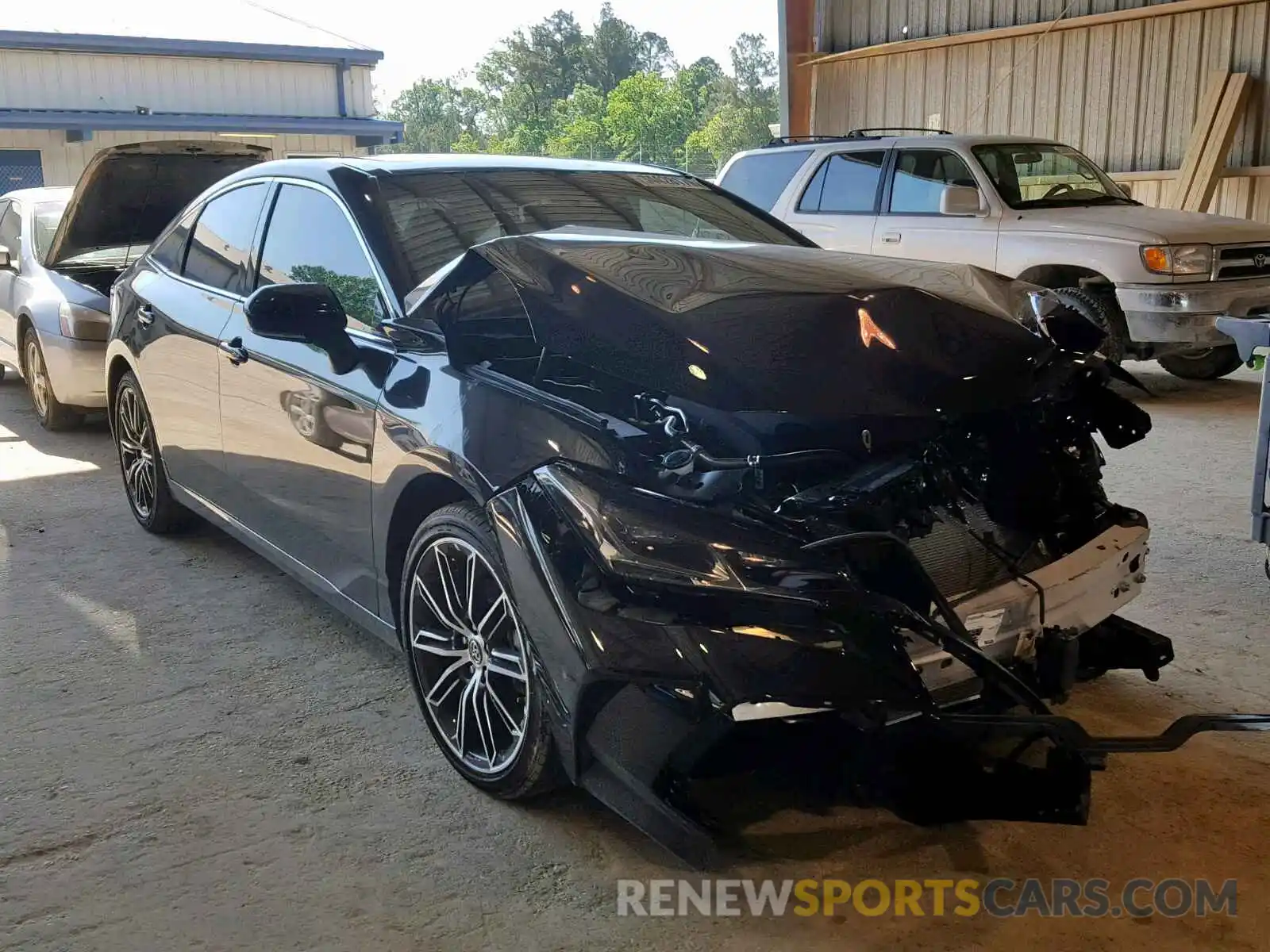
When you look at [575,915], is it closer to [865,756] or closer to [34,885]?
[865,756]

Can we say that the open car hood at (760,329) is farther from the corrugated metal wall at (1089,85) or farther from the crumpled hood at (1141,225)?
the corrugated metal wall at (1089,85)

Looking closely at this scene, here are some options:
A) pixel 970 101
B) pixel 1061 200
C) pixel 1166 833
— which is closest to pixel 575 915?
pixel 1166 833

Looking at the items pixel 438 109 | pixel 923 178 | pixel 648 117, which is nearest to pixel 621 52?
pixel 438 109

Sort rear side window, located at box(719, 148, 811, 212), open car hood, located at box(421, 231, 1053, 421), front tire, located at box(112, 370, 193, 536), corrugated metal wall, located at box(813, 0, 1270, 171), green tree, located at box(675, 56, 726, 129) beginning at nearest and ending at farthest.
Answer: open car hood, located at box(421, 231, 1053, 421) < front tire, located at box(112, 370, 193, 536) < rear side window, located at box(719, 148, 811, 212) < corrugated metal wall, located at box(813, 0, 1270, 171) < green tree, located at box(675, 56, 726, 129)

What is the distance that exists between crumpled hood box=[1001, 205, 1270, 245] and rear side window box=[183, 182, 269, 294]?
6147 mm

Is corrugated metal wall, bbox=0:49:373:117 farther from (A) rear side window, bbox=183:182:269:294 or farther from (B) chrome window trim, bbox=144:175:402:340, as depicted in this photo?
(A) rear side window, bbox=183:182:269:294

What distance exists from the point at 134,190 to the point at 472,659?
6178 mm

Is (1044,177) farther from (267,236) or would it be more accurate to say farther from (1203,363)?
(267,236)

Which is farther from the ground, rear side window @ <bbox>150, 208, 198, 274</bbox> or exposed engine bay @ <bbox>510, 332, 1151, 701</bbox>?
rear side window @ <bbox>150, 208, 198, 274</bbox>

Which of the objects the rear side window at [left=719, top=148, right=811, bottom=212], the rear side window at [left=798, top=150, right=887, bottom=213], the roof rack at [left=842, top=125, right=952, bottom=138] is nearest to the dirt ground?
the rear side window at [left=798, top=150, right=887, bottom=213]

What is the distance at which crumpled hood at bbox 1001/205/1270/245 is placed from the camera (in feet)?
27.1

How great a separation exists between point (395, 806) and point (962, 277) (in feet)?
7.28

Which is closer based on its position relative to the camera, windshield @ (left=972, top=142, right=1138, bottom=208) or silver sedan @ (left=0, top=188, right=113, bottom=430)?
silver sedan @ (left=0, top=188, right=113, bottom=430)

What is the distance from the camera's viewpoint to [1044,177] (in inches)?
376
